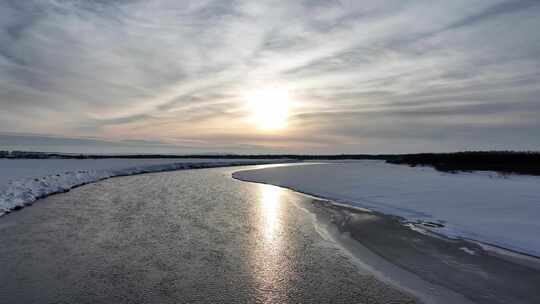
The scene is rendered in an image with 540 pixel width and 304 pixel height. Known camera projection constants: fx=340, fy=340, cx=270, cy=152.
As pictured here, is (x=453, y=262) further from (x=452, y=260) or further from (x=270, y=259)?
(x=270, y=259)

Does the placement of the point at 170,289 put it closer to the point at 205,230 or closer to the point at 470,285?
the point at 205,230

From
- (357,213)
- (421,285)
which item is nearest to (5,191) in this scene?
(357,213)

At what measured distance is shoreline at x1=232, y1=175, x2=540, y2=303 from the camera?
6.75 m

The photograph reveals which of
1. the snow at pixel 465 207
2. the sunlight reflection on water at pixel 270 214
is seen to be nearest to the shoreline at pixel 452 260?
the snow at pixel 465 207

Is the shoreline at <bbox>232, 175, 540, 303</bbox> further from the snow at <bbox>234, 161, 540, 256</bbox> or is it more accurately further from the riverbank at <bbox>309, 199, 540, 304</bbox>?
the snow at <bbox>234, 161, 540, 256</bbox>

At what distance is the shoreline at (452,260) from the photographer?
22.1 feet

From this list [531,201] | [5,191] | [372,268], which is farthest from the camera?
[5,191]

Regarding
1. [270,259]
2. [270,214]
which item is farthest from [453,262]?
[270,214]

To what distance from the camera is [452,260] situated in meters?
8.52

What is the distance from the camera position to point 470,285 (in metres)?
6.99

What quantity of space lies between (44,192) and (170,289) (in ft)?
61.7

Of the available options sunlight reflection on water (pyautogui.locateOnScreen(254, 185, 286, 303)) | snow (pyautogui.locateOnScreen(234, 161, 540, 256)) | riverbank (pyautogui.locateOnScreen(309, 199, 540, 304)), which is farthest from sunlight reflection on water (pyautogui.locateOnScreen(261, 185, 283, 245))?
snow (pyautogui.locateOnScreen(234, 161, 540, 256))

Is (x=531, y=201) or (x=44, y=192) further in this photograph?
(x=44, y=192)

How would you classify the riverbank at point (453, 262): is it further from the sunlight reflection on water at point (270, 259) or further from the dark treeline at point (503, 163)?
the dark treeline at point (503, 163)
